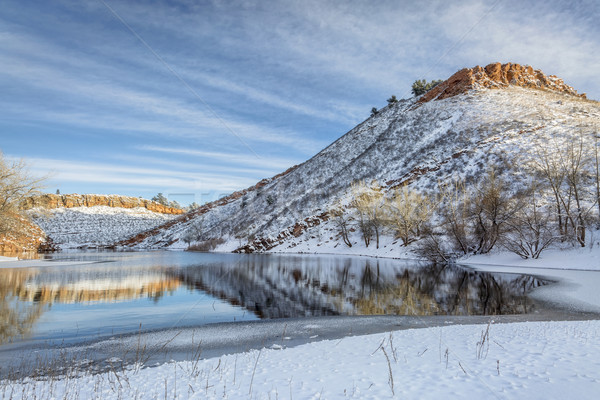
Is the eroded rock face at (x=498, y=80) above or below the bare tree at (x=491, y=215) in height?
above

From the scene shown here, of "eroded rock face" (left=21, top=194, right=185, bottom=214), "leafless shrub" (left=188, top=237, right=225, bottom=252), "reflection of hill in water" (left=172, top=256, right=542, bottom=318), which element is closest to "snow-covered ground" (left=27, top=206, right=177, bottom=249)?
"eroded rock face" (left=21, top=194, right=185, bottom=214)

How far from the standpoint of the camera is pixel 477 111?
77.7 m

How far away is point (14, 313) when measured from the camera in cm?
1528

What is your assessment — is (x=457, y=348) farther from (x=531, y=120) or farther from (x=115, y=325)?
(x=531, y=120)

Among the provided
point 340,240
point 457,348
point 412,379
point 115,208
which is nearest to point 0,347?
point 412,379

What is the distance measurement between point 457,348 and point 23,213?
48579mm

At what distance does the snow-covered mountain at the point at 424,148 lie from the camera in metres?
62.2

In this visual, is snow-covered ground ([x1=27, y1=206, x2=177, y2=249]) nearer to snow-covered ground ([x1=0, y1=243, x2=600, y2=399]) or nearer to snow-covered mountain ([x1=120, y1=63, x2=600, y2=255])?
snow-covered mountain ([x1=120, y1=63, x2=600, y2=255])

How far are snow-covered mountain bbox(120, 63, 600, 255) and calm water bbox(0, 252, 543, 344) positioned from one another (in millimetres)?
37844

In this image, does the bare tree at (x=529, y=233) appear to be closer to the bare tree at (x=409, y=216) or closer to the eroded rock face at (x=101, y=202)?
the bare tree at (x=409, y=216)

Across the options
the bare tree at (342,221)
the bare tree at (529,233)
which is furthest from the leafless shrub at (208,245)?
the bare tree at (529,233)

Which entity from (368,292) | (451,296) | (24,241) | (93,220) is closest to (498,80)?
(451,296)

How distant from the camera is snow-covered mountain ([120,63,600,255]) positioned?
62.2m

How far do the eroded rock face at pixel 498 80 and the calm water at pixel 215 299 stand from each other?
248 ft
